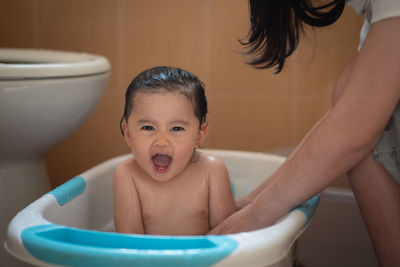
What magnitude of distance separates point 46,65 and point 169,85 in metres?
0.33

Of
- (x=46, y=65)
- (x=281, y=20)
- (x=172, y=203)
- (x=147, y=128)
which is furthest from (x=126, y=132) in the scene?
(x=281, y=20)

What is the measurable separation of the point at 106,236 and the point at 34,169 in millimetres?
685

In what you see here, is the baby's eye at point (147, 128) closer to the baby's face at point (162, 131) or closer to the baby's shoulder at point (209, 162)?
the baby's face at point (162, 131)

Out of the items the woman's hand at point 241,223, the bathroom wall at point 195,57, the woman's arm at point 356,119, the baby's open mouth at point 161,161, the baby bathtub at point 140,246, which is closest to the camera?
the baby bathtub at point 140,246

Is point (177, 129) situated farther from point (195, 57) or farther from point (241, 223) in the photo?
point (195, 57)

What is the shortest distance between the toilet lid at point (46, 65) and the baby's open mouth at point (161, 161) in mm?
325

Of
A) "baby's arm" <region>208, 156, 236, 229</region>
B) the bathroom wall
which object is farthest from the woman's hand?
the bathroom wall

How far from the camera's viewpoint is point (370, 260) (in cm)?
128

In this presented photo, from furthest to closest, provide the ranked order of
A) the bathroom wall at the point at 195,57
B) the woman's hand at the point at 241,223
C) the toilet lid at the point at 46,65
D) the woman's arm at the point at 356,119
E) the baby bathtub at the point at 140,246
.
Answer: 1. the bathroom wall at the point at 195,57
2. the toilet lid at the point at 46,65
3. the woman's hand at the point at 241,223
4. the woman's arm at the point at 356,119
5. the baby bathtub at the point at 140,246

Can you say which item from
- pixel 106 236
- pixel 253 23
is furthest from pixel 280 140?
pixel 106 236

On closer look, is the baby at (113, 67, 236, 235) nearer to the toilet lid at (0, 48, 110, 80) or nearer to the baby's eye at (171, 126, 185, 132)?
the baby's eye at (171, 126, 185, 132)

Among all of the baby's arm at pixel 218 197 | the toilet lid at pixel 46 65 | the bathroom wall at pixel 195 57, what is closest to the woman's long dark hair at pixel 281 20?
the baby's arm at pixel 218 197

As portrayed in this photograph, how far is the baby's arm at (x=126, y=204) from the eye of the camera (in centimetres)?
102

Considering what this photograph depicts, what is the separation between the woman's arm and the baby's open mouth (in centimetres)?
24
